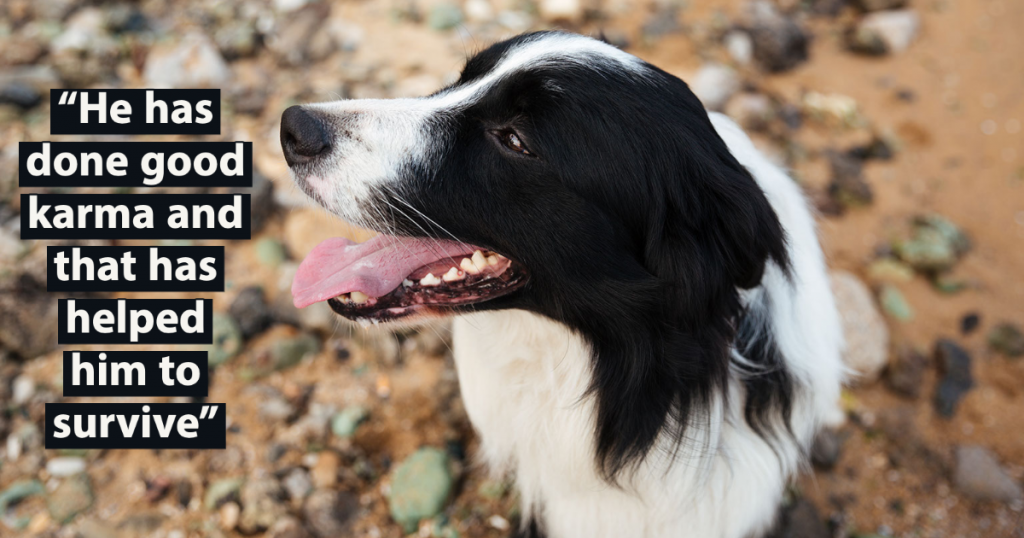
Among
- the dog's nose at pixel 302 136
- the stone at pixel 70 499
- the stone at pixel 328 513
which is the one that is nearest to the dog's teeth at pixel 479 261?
the dog's nose at pixel 302 136

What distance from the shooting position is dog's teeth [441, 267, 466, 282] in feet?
6.69

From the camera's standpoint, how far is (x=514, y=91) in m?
1.91

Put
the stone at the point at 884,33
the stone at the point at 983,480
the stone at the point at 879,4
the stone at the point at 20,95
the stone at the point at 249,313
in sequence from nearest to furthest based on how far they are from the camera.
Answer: the stone at the point at 983,480 < the stone at the point at 249,313 < the stone at the point at 20,95 < the stone at the point at 884,33 < the stone at the point at 879,4

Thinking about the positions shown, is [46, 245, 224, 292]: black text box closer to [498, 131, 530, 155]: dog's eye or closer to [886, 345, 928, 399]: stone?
[498, 131, 530, 155]: dog's eye

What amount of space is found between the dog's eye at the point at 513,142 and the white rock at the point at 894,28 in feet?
15.3

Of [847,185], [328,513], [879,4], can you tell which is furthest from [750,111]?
[328,513]

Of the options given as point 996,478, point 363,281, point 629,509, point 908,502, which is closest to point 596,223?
point 363,281

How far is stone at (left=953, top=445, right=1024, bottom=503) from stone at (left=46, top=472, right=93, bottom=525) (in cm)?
378

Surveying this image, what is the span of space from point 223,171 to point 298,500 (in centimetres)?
179

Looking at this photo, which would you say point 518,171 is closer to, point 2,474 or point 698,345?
point 698,345

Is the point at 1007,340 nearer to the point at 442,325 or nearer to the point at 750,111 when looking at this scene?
the point at 750,111

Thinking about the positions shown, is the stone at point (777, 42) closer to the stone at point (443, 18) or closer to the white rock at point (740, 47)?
the white rock at point (740, 47)

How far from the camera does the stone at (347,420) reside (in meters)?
3.08

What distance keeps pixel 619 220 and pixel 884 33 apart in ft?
15.7
